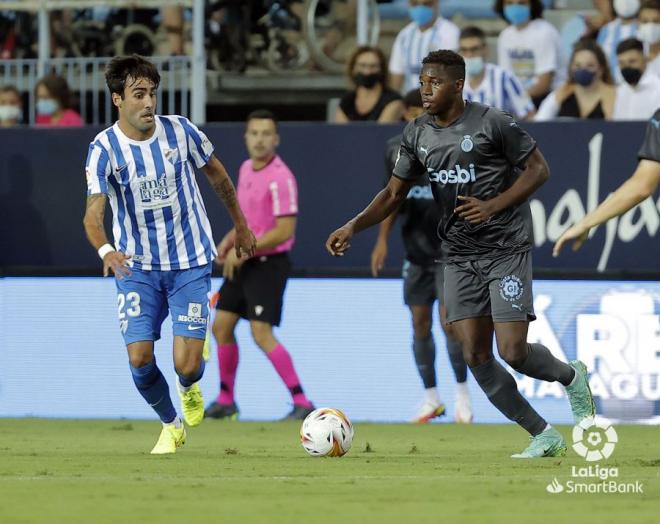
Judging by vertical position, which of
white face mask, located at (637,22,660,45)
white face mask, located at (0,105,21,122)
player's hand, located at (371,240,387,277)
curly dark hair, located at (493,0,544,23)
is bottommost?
player's hand, located at (371,240,387,277)

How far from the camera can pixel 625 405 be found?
12641 mm

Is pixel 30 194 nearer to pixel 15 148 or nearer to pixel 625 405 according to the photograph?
pixel 15 148

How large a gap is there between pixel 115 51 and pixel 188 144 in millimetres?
7024

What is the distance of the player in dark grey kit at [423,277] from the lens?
12547 millimetres

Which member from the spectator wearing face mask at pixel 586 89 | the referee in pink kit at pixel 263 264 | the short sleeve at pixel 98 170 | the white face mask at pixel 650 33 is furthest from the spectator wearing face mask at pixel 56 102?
the short sleeve at pixel 98 170

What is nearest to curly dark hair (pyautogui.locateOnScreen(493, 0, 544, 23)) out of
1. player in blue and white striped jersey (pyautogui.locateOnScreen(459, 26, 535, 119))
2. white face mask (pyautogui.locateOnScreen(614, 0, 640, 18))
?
white face mask (pyautogui.locateOnScreen(614, 0, 640, 18))

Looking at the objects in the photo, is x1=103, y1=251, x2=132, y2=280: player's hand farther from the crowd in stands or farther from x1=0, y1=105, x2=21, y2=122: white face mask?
x1=0, y1=105, x2=21, y2=122: white face mask

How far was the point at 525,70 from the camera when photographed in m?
14.7

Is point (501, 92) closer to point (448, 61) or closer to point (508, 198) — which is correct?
point (448, 61)

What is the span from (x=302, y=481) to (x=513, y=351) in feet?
4.98

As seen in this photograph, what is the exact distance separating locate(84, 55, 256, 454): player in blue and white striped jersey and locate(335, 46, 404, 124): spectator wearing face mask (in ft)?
14.7

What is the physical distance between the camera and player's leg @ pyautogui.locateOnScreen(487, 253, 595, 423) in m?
8.57

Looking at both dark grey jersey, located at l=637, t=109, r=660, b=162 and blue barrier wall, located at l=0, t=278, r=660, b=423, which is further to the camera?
blue barrier wall, located at l=0, t=278, r=660, b=423

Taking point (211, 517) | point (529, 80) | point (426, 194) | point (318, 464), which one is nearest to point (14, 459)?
point (318, 464)
